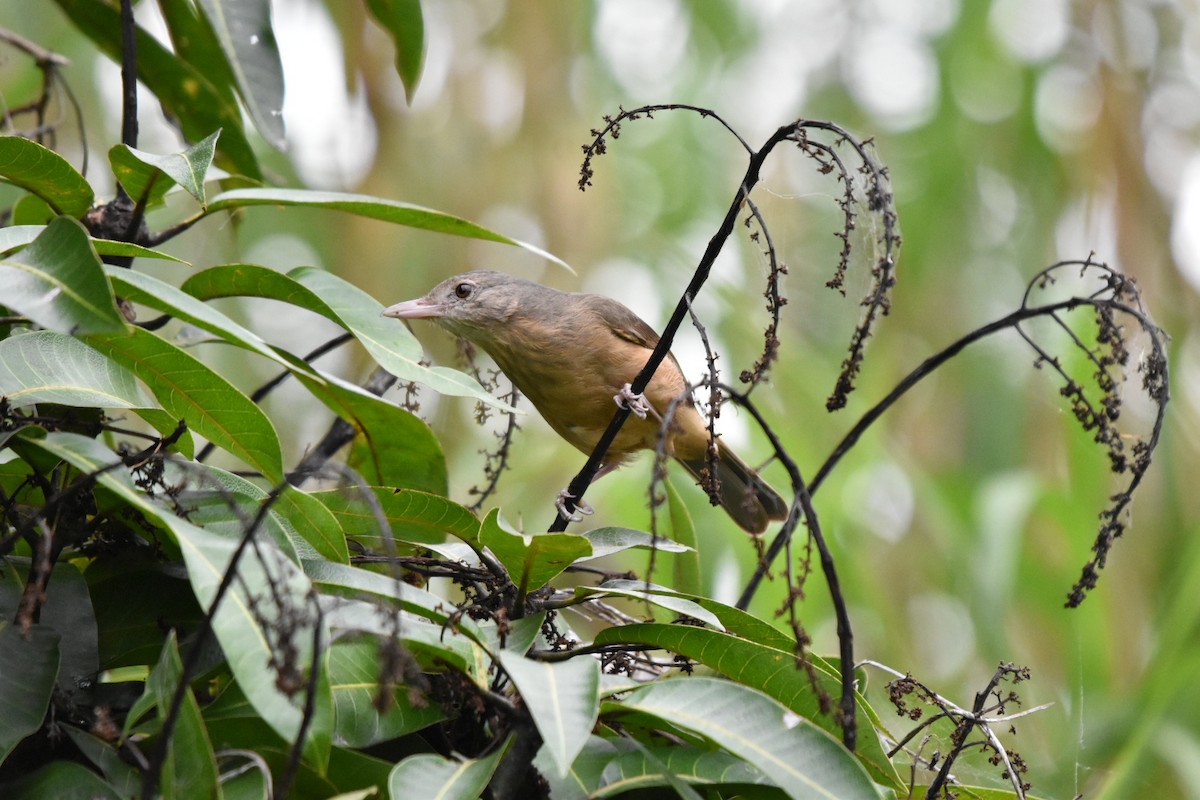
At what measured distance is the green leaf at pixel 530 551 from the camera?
63.4 inches

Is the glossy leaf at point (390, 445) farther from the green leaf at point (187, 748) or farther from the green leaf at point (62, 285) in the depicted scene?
the green leaf at point (187, 748)

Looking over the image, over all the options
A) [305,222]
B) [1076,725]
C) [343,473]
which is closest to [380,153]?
[305,222]

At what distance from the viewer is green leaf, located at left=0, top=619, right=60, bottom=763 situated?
1382 millimetres

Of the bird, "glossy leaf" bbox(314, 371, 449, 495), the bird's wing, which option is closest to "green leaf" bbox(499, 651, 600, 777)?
"glossy leaf" bbox(314, 371, 449, 495)

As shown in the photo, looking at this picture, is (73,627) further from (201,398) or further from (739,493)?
(739,493)

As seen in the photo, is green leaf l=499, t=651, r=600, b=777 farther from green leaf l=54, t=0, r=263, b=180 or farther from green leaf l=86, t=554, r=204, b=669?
green leaf l=54, t=0, r=263, b=180

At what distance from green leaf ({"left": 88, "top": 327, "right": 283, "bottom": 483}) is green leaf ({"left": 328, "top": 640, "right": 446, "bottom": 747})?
1.32 ft

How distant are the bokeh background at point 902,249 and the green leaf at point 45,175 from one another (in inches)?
97.5

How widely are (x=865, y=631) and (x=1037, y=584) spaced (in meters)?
0.91

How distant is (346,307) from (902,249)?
2.89 meters

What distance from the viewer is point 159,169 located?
1899 millimetres

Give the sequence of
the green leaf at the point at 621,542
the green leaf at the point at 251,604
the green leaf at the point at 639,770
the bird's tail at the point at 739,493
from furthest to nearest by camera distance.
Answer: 1. the bird's tail at the point at 739,493
2. the green leaf at the point at 621,542
3. the green leaf at the point at 639,770
4. the green leaf at the point at 251,604

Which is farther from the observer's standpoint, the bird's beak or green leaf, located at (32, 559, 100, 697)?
the bird's beak

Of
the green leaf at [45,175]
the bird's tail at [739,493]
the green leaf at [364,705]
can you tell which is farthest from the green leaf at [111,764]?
the bird's tail at [739,493]
